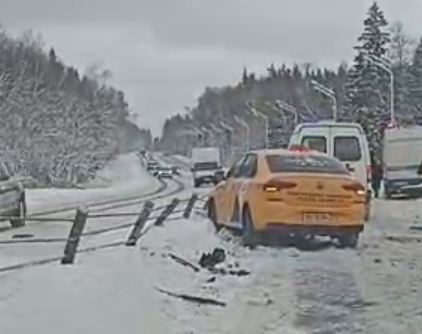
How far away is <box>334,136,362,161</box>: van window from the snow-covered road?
28.6 ft

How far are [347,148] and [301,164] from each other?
981 centimetres

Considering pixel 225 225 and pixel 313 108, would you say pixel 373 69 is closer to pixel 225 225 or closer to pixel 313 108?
pixel 313 108

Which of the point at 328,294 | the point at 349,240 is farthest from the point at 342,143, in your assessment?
the point at 328,294

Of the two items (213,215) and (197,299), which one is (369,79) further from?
(197,299)

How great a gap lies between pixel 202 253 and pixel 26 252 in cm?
296

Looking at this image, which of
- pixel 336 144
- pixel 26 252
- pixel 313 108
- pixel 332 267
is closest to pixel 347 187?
pixel 332 267

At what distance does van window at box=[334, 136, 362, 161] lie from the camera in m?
27.2

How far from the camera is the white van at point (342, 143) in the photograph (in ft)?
88.3

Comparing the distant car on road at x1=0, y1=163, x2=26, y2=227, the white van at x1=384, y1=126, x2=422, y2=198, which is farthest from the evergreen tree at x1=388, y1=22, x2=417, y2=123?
the distant car on road at x1=0, y1=163, x2=26, y2=227

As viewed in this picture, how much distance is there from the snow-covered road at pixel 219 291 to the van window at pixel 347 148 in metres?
8.72

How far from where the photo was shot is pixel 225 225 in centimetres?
1975

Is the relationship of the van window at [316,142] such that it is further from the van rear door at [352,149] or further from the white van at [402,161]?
the white van at [402,161]

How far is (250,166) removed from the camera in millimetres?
18641

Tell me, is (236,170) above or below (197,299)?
above
